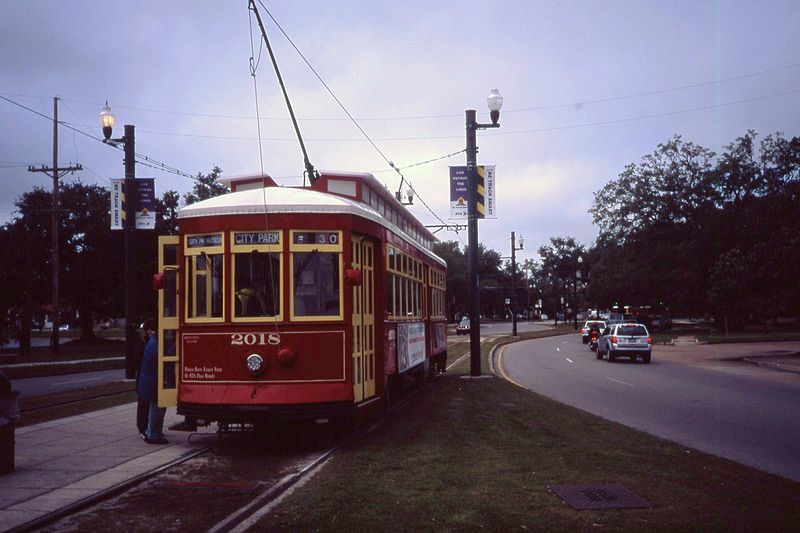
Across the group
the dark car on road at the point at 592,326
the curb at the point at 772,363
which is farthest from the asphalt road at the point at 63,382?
the dark car on road at the point at 592,326

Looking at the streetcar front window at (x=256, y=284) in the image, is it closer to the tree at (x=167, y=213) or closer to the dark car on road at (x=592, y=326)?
the dark car on road at (x=592, y=326)

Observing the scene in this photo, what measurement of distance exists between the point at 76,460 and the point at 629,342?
25875 mm

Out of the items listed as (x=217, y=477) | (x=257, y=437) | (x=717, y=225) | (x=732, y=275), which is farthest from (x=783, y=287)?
(x=217, y=477)

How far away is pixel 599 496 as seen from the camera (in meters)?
7.09

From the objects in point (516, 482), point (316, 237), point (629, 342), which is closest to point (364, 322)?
point (316, 237)

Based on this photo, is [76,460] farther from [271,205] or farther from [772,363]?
[772,363]

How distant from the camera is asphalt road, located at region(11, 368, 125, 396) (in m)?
21.3

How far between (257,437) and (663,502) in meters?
6.50

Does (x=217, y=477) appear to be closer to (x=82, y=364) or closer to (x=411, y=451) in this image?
(x=411, y=451)

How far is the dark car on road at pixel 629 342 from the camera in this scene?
3152 centimetres

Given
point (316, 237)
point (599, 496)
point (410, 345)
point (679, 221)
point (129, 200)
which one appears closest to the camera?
point (599, 496)

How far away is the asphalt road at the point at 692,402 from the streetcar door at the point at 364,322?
4.54 meters

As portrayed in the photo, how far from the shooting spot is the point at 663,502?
6.82 meters

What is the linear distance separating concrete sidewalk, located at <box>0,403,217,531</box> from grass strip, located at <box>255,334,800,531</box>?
6.81 feet
